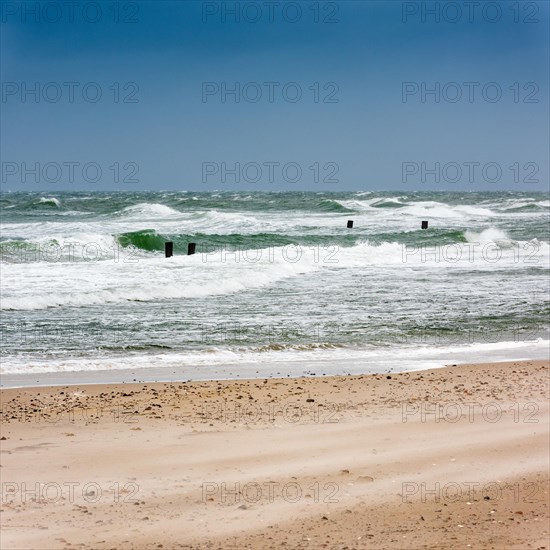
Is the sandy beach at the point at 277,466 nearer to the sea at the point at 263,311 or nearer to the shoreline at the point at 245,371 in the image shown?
the shoreline at the point at 245,371

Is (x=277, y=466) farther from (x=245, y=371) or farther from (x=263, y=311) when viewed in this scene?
(x=263, y=311)

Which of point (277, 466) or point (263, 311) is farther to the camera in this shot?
point (263, 311)

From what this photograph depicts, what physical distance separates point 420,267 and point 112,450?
18.0 metres

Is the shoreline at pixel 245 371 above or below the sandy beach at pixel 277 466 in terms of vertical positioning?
below

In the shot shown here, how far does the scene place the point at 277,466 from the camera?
6160 millimetres

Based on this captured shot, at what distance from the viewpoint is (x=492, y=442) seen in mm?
6770

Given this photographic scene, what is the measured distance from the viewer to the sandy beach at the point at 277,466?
504 cm

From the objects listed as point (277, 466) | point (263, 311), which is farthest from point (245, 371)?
point (263, 311)

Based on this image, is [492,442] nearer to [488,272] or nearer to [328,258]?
[488,272]

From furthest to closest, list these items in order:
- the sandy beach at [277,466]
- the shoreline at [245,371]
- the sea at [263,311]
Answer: the sea at [263,311] < the shoreline at [245,371] < the sandy beach at [277,466]

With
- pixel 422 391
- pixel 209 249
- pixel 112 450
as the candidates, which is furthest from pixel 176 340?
pixel 209 249

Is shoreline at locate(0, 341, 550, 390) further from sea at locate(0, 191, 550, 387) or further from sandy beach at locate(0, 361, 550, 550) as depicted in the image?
sandy beach at locate(0, 361, 550, 550)

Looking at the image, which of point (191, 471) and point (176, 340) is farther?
point (176, 340)

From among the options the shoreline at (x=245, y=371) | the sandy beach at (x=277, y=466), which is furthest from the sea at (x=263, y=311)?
the sandy beach at (x=277, y=466)
